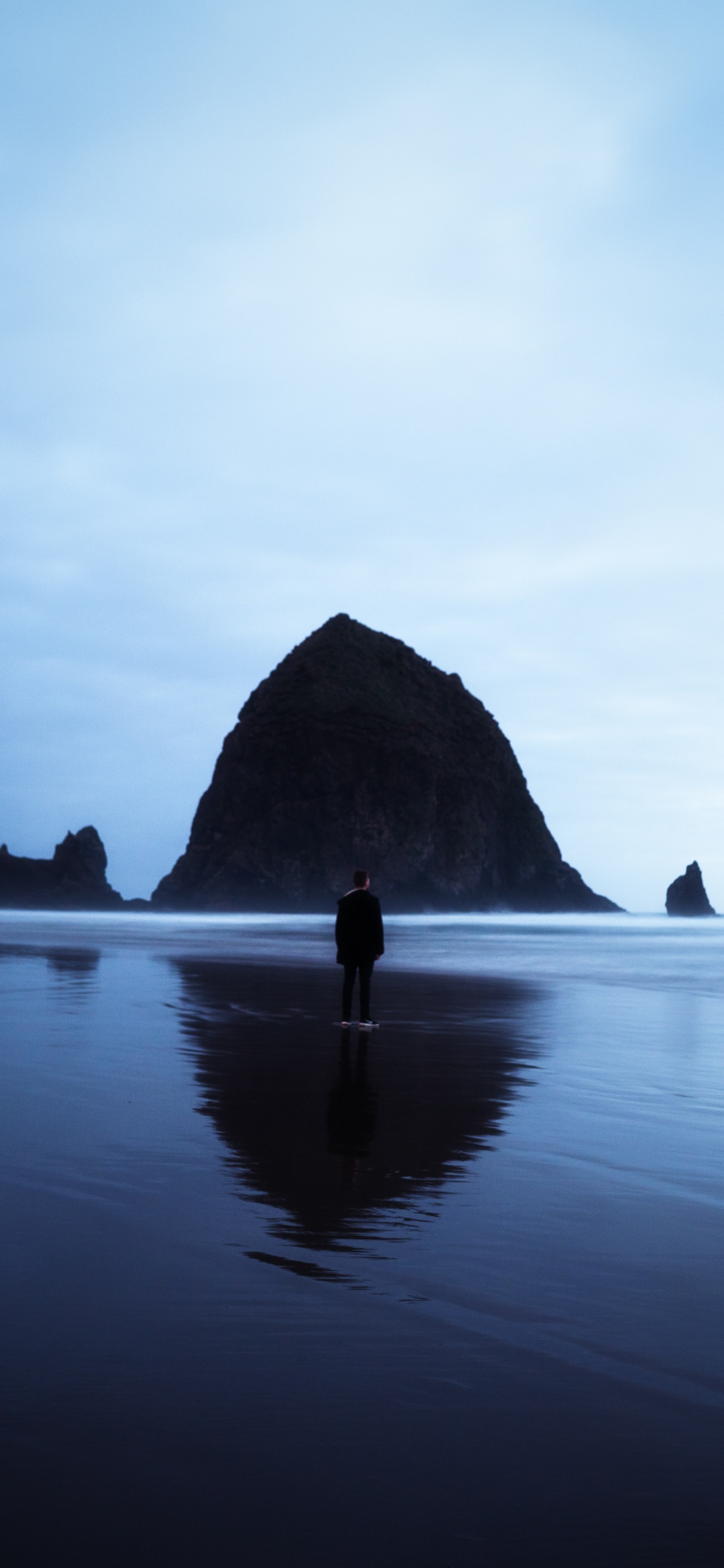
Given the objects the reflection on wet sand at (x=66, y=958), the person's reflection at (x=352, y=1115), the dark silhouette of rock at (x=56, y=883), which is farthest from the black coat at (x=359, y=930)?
the dark silhouette of rock at (x=56, y=883)

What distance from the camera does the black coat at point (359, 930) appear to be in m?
14.6

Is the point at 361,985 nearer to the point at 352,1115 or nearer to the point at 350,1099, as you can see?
the point at 350,1099

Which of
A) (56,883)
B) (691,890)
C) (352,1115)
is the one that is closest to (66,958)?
(352,1115)

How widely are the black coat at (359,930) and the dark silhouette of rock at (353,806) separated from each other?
12858cm

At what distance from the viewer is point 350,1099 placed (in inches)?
343

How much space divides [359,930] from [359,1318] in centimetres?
1082

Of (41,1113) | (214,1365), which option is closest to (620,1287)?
(214,1365)

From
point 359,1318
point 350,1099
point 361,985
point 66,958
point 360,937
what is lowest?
point 66,958

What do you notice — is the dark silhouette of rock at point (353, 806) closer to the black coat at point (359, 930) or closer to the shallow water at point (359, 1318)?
the black coat at point (359, 930)

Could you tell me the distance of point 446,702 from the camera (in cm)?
17425

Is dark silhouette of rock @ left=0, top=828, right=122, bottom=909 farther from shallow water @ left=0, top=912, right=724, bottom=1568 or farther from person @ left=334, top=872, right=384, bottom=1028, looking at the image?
shallow water @ left=0, top=912, right=724, bottom=1568

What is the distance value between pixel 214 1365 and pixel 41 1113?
4.41 m

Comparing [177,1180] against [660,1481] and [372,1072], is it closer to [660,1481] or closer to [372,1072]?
[660,1481]

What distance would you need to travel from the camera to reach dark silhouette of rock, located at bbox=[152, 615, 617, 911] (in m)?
148
